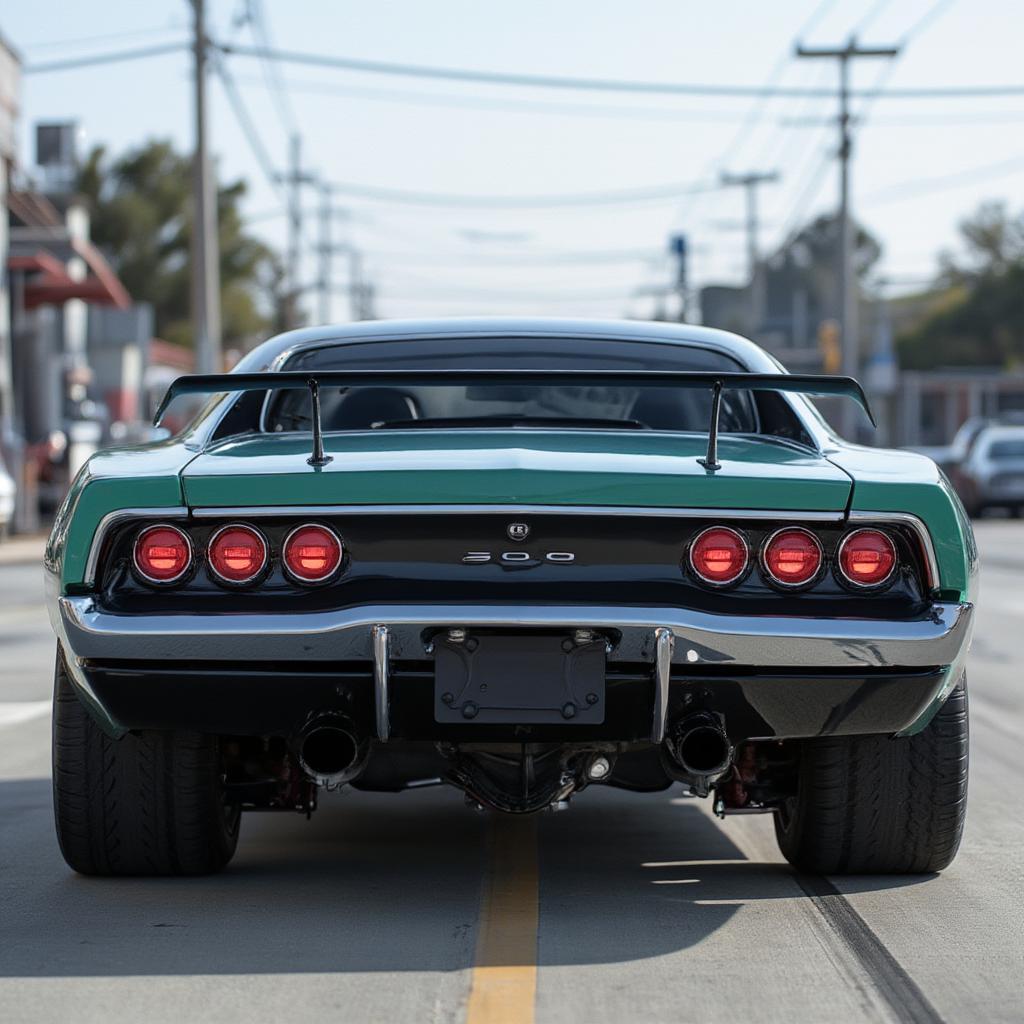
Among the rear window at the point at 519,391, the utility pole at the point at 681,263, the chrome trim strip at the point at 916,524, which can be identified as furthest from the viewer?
the utility pole at the point at 681,263

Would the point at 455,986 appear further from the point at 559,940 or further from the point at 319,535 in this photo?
the point at 319,535

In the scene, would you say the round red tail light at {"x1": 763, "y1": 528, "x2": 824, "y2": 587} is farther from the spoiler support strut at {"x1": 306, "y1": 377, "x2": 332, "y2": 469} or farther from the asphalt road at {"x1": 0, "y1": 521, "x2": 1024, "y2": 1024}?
the spoiler support strut at {"x1": 306, "y1": 377, "x2": 332, "y2": 469}

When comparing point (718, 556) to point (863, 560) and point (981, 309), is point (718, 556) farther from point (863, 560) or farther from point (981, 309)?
point (981, 309)

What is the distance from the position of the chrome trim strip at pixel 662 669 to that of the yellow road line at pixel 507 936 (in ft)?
1.89

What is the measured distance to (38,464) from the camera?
32.8 metres

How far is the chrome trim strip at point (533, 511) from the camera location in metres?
4.30

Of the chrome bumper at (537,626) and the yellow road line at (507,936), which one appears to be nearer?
the yellow road line at (507,936)

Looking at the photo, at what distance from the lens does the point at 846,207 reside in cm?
4034

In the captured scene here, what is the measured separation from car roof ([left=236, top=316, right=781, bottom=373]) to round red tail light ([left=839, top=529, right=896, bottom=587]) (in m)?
1.49

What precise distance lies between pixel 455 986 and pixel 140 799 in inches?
45.7

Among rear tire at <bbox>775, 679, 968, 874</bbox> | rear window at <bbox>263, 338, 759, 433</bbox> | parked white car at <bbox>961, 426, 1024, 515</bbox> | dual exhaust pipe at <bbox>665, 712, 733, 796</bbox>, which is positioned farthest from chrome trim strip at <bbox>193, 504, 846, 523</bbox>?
parked white car at <bbox>961, 426, 1024, 515</bbox>

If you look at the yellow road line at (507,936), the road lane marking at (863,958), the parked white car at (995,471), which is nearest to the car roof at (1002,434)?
the parked white car at (995,471)

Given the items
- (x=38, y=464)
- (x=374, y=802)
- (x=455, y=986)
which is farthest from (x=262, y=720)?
(x=38, y=464)

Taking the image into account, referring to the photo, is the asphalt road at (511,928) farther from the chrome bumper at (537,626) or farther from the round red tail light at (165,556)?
the round red tail light at (165,556)
